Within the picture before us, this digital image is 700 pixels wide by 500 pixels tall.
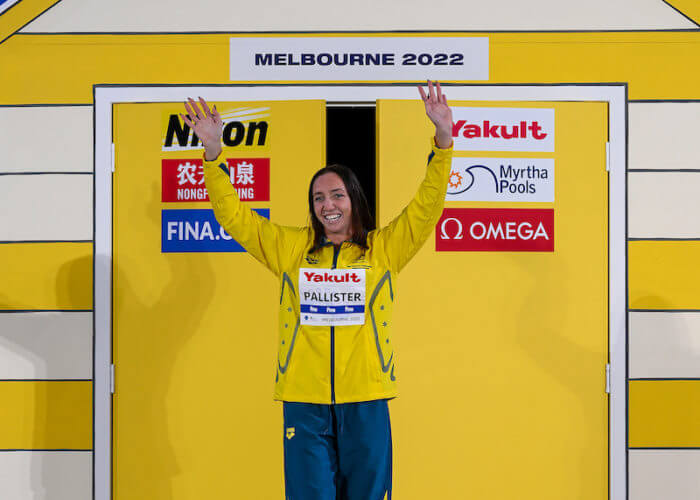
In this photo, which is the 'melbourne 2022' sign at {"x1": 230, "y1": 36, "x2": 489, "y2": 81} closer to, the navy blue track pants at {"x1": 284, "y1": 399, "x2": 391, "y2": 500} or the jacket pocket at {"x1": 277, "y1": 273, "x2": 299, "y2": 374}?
the jacket pocket at {"x1": 277, "y1": 273, "x2": 299, "y2": 374}

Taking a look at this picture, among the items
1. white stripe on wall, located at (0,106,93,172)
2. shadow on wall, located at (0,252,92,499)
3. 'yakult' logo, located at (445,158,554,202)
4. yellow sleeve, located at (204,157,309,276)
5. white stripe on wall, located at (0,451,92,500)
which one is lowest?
white stripe on wall, located at (0,451,92,500)

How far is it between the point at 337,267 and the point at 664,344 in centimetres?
168

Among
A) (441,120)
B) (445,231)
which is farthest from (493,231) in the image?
Answer: (441,120)

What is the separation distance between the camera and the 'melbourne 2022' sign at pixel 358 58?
2.73 meters

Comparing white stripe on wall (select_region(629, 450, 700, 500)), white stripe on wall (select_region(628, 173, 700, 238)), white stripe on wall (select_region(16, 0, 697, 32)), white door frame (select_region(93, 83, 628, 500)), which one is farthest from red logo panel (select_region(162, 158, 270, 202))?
white stripe on wall (select_region(629, 450, 700, 500))

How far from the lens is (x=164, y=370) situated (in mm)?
2693

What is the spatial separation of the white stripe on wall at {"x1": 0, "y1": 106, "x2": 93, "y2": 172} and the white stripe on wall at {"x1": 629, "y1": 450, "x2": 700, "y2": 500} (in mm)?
2798

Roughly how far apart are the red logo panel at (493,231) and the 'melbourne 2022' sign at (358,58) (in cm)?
62

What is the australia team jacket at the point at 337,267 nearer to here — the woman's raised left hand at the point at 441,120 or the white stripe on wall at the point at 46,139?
the woman's raised left hand at the point at 441,120

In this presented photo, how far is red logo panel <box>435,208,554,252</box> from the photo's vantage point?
8.84 feet

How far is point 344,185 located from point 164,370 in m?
1.32

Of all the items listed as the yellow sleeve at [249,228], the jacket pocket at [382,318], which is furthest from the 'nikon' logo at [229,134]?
the jacket pocket at [382,318]

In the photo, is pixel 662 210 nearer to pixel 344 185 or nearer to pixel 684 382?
pixel 684 382

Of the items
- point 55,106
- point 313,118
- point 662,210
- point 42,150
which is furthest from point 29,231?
point 662,210
